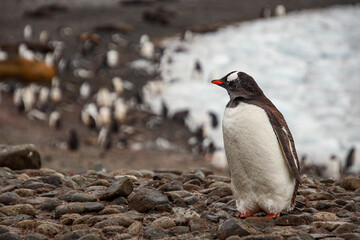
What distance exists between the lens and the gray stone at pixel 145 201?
4535 mm

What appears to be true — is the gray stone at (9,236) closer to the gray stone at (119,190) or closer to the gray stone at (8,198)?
the gray stone at (8,198)

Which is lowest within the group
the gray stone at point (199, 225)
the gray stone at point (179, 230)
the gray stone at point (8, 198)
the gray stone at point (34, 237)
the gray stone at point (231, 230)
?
the gray stone at point (8, 198)

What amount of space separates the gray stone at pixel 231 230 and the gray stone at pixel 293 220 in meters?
0.46

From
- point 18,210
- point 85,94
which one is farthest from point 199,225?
point 85,94

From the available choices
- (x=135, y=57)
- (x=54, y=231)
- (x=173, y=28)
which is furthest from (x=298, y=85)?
(x=54, y=231)

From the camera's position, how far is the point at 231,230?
12.6 ft

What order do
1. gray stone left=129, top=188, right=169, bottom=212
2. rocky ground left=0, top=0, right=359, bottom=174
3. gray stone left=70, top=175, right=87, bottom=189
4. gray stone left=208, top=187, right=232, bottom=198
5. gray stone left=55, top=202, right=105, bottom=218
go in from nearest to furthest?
gray stone left=55, top=202, right=105, bottom=218 < gray stone left=129, top=188, right=169, bottom=212 < gray stone left=208, top=187, right=232, bottom=198 < gray stone left=70, top=175, right=87, bottom=189 < rocky ground left=0, top=0, right=359, bottom=174

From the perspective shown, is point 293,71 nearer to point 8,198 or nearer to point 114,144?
point 114,144

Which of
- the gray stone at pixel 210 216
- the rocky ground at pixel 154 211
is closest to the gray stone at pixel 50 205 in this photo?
the rocky ground at pixel 154 211

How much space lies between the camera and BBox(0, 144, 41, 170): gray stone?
613cm

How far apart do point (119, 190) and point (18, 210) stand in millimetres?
807

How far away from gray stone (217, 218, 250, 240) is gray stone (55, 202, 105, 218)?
110 centimetres

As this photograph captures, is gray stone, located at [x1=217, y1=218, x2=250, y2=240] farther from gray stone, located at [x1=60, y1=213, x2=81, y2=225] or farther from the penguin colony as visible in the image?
the penguin colony

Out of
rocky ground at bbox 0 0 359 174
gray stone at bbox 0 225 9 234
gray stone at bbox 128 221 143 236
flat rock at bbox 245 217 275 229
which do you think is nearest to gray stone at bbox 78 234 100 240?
gray stone at bbox 128 221 143 236
